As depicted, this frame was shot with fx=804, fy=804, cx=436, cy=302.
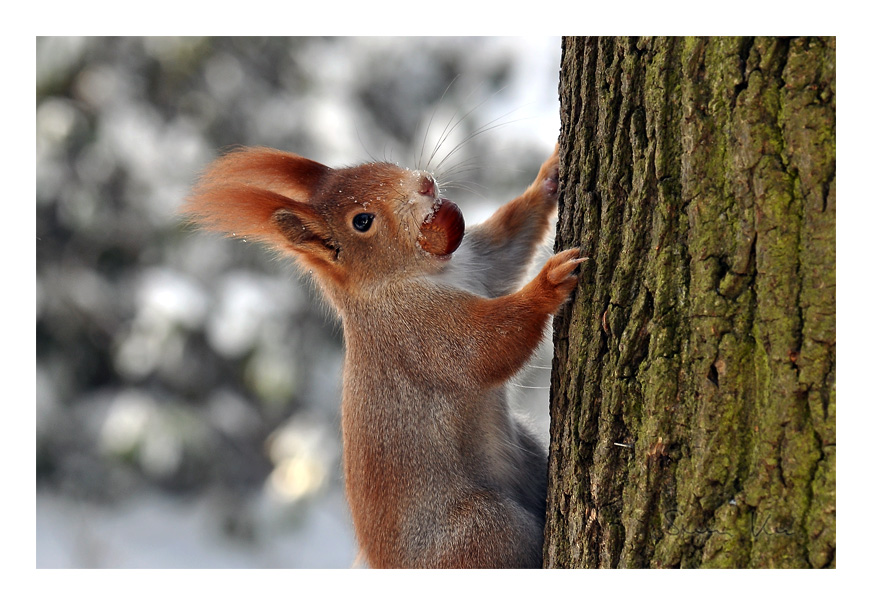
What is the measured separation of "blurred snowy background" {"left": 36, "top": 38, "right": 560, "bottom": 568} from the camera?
4.90m

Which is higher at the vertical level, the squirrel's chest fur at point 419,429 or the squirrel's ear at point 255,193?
the squirrel's ear at point 255,193

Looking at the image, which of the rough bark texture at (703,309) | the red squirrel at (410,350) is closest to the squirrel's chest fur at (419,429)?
the red squirrel at (410,350)

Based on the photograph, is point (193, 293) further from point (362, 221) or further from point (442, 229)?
point (442, 229)

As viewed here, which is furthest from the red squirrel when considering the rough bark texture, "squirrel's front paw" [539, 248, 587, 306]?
the rough bark texture

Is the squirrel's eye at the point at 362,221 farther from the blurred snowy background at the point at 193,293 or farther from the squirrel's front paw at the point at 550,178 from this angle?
the blurred snowy background at the point at 193,293

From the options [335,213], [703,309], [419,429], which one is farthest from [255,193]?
[703,309]

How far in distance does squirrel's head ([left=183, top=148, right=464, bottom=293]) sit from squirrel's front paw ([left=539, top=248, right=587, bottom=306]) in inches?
20.3

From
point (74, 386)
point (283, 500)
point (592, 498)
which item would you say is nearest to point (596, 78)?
point (592, 498)

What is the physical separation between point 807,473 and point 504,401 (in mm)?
1152

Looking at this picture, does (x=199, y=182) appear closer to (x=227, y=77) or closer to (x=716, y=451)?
(x=716, y=451)

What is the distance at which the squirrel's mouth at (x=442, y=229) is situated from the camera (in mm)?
2379

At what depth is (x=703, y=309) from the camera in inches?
62.1

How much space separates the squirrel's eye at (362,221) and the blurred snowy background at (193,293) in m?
2.27

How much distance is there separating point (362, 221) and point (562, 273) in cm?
82
